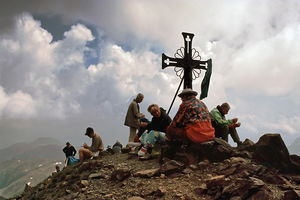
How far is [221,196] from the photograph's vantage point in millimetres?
5051

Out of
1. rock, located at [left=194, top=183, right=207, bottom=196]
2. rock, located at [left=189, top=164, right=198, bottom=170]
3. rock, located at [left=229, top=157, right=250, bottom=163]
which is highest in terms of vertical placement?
rock, located at [left=229, top=157, right=250, bottom=163]

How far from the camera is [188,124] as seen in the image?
680cm

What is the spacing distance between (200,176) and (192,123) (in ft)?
5.16

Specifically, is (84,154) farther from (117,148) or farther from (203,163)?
(203,163)

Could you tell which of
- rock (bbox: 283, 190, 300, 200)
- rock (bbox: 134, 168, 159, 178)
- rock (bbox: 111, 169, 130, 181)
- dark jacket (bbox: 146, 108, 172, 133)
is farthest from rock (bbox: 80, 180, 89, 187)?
rock (bbox: 283, 190, 300, 200)

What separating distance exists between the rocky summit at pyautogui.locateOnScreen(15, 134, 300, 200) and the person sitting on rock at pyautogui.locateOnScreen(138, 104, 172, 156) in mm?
501

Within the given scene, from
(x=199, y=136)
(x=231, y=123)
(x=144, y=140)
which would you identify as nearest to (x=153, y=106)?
(x=144, y=140)

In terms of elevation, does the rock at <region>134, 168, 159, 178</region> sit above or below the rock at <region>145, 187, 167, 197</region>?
above

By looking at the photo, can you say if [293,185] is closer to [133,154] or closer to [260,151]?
[260,151]

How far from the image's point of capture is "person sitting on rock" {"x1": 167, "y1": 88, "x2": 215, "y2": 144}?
678cm

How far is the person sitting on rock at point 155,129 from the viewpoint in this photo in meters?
7.79

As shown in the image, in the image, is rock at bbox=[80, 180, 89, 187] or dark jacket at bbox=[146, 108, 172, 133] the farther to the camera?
dark jacket at bbox=[146, 108, 172, 133]

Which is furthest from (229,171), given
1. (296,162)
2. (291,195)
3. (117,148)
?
(117,148)

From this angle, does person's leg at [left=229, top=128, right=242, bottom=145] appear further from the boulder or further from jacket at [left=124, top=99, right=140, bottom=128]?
jacket at [left=124, top=99, right=140, bottom=128]
